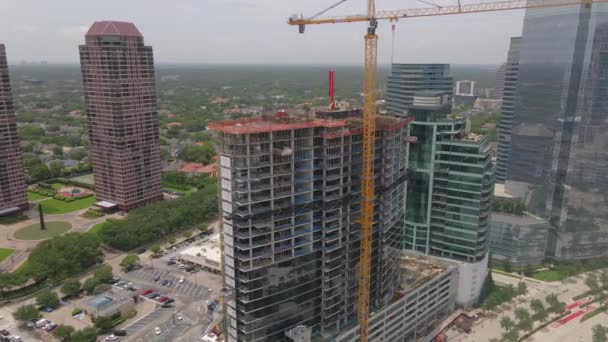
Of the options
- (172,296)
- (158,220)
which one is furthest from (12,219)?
(172,296)

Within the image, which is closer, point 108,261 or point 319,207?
point 319,207

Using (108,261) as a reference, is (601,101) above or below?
above

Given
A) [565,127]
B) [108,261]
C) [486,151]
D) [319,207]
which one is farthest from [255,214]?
[565,127]

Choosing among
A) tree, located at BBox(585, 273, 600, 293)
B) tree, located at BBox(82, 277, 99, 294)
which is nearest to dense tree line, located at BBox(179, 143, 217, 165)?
tree, located at BBox(82, 277, 99, 294)

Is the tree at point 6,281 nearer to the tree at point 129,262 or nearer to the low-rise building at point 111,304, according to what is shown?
the low-rise building at point 111,304

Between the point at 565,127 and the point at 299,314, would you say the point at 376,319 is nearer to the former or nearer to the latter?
the point at 299,314

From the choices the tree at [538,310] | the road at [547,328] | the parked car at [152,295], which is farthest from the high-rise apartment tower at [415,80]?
the parked car at [152,295]

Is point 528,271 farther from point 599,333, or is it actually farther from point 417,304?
point 417,304

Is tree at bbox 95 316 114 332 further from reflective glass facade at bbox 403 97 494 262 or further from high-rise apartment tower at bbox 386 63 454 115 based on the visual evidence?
high-rise apartment tower at bbox 386 63 454 115
